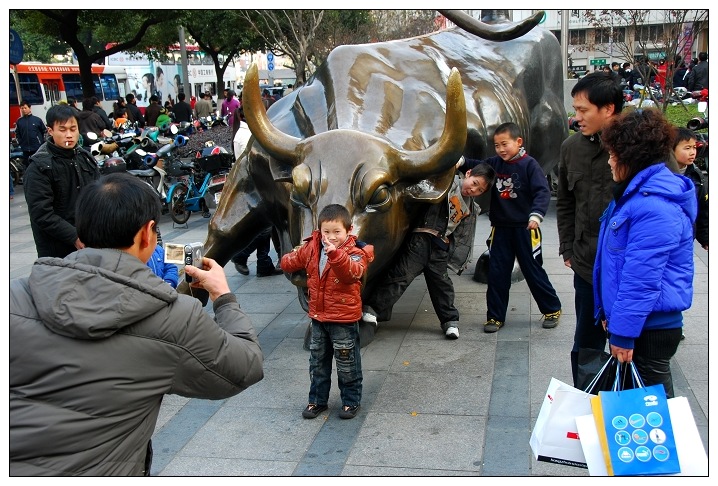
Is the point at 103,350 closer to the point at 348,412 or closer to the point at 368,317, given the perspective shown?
the point at 348,412

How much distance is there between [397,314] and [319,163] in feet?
7.03

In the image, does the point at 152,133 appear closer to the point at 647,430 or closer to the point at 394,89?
the point at 394,89

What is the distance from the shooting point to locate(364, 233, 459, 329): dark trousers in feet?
18.3

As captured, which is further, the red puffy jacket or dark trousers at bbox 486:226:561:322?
dark trousers at bbox 486:226:561:322

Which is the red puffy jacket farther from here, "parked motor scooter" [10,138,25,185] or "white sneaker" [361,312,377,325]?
"parked motor scooter" [10,138,25,185]

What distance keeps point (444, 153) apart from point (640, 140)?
205 cm

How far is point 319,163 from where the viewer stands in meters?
4.92

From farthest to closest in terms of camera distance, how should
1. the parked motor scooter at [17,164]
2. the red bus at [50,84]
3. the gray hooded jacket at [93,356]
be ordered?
the red bus at [50,84] → the parked motor scooter at [17,164] → the gray hooded jacket at [93,356]

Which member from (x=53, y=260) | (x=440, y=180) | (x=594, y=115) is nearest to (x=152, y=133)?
(x=440, y=180)

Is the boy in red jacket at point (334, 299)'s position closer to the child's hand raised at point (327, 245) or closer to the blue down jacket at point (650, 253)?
the child's hand raised at point (327, 245)

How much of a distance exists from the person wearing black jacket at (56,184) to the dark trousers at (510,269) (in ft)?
10.3

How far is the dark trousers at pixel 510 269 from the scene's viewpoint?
586 cm

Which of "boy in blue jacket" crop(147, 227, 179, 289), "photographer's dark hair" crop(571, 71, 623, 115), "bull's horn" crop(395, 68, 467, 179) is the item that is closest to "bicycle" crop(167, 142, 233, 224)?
"bull's horn" crop(395, 68, 467, 179)

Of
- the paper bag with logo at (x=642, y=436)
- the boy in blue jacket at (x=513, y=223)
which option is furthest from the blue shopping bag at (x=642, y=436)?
the boy in blue jacket at (x=513, y=223)
